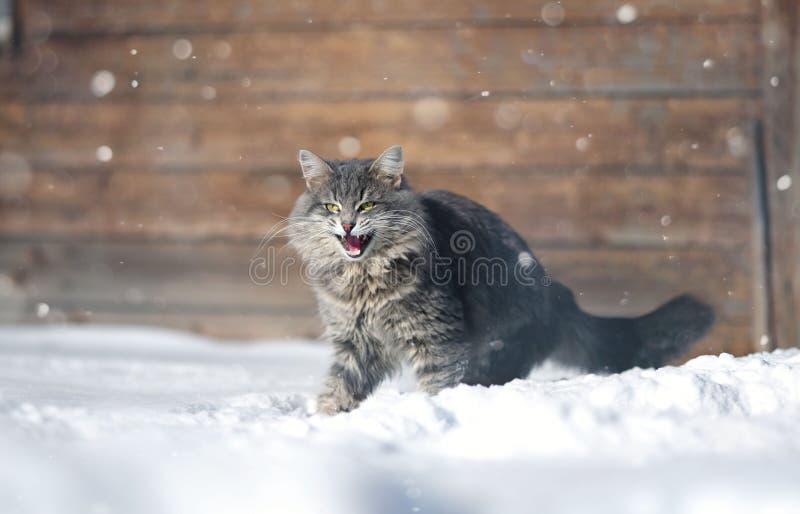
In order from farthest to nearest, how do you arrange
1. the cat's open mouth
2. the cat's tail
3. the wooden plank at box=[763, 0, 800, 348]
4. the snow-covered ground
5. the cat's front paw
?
1. the wooden plank at box=[763, 0, 800, 348]
2. the cat's tail
3. the cat's front paw
4. the cat's open mouth
5. the snow-covered ground

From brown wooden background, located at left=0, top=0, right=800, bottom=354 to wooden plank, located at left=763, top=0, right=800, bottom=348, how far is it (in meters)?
0.01

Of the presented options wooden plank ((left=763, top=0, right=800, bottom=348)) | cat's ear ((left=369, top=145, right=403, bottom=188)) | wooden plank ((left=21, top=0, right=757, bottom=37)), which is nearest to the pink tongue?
cat's ear ((left=369, top=145, right=403, bottom=188))

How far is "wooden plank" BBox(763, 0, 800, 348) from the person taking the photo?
133 inches

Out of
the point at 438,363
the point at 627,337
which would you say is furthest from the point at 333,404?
the point at 627,337

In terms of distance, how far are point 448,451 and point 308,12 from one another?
2.65 m

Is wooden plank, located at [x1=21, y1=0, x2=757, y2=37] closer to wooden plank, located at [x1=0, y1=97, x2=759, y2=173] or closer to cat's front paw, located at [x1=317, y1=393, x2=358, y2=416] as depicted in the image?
wooden plank, located at [x1=0, y1=97, x2=759, y2=173]

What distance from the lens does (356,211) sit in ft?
7.38

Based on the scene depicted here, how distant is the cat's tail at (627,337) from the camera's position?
103 inches

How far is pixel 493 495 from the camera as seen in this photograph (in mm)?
1545

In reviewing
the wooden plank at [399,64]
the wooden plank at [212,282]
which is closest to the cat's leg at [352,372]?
the wooden plank at [212,282]

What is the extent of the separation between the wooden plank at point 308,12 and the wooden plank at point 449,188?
77 cm

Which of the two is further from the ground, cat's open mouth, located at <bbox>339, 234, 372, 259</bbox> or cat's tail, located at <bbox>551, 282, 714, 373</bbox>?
cat's open mouth, located at <bbox>339, 234, 372, 259</bbox>

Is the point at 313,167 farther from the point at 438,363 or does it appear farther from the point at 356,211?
the point at 438,363

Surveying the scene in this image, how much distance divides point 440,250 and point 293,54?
5.91 ft
